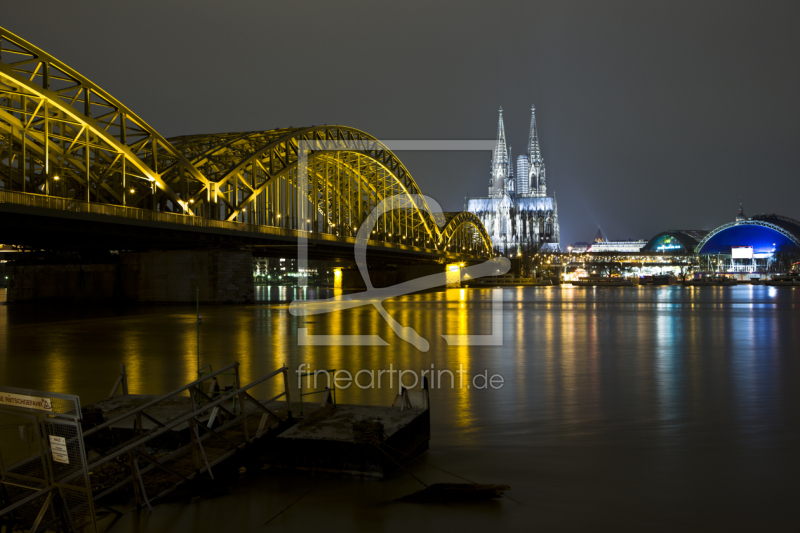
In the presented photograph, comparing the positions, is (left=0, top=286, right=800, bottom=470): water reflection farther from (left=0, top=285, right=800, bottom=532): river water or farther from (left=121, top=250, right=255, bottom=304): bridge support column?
(left=121, top=250, right=255, bottom=304): bridge support column

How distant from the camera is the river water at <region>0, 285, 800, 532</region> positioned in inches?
325

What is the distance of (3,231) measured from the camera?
43.1m

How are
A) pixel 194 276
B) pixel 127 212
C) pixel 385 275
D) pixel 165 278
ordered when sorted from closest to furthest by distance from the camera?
pixel 127 212, pixel 194 276, pixel 165 278, pixel 385 275

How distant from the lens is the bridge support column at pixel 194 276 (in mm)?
54719

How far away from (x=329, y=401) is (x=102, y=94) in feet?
147

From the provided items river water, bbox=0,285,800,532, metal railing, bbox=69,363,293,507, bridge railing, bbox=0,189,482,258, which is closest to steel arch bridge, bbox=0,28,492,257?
bridge railing, bbox=0,189,482,258

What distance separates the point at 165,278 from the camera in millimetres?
55812

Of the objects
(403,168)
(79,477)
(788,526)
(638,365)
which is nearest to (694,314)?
(638,365)

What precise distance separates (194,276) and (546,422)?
1852 inches

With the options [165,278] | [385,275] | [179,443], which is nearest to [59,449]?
[179,443]

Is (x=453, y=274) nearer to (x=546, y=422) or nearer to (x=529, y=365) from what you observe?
(x=529, y=365)

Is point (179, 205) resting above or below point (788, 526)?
above

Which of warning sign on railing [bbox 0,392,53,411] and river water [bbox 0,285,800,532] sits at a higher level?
warning sign on railing [bbox 0,392,53,411]

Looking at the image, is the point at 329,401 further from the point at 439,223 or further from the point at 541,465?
the point at 439,223
